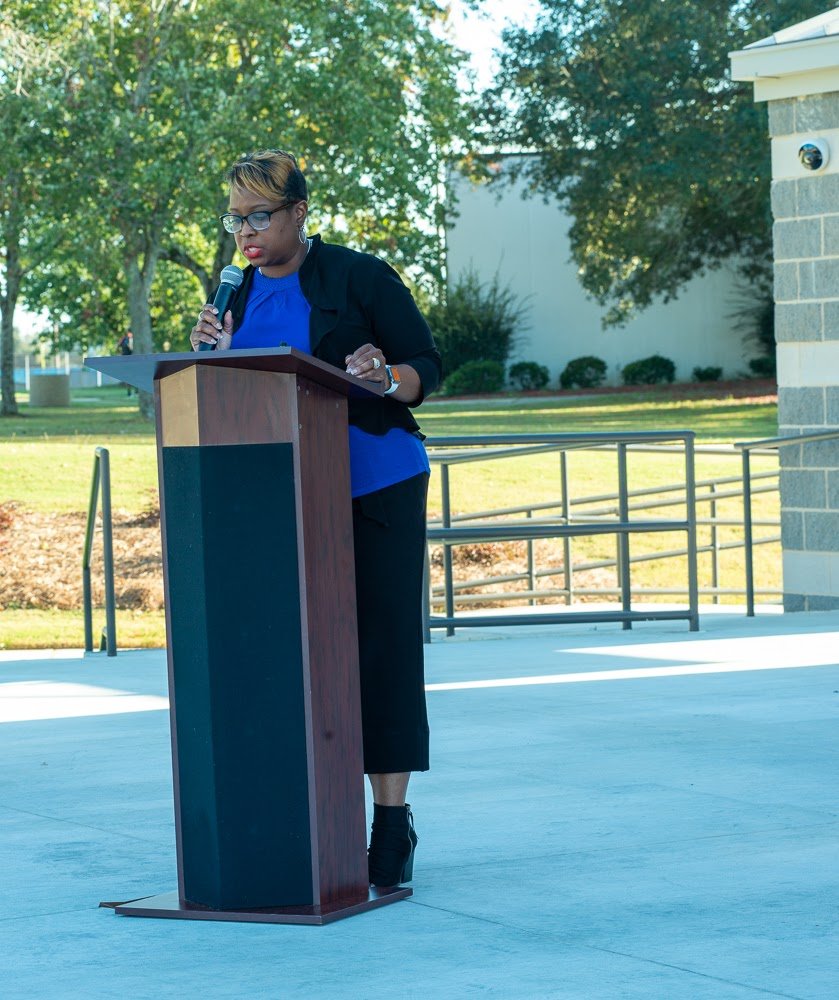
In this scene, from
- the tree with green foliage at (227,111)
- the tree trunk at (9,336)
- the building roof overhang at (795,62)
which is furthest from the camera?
the tree trunk at (9,336)

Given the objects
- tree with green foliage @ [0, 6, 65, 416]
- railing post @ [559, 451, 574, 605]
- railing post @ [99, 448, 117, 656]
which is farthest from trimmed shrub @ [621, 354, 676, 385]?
railing post @ [99, 448, 117, 656]

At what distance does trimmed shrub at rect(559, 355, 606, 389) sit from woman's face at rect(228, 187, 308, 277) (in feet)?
133

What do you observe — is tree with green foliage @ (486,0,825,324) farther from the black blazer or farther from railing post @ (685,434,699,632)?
the black blazer

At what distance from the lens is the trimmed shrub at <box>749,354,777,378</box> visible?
141 feet

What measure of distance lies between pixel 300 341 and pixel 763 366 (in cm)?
4043

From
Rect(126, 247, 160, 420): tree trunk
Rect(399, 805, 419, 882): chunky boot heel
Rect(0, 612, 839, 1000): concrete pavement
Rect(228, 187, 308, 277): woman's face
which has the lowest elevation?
Rect(0, 612, 839, 1000): concrete pavement

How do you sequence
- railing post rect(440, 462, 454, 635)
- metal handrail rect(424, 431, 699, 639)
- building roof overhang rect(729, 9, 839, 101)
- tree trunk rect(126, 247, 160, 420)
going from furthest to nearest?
tree trunk rect(126, 247, 160, 420) → building roof overhang rect(729, 9, 839, 101) → railing post rect(440, 462, 454, 635) → metal handrail rect(424, 431, 699, 639)

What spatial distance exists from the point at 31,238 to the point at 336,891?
102 ft

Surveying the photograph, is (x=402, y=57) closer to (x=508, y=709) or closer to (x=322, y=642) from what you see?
(x=508, y=709)

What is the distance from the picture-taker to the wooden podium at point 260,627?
3.68m

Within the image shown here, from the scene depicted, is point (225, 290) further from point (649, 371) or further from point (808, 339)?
point (649, 371)

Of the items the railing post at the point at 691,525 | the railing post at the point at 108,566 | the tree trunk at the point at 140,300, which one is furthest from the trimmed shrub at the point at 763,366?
the railing post at the point at 108,566

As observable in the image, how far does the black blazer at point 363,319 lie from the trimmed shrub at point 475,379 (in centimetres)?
3786

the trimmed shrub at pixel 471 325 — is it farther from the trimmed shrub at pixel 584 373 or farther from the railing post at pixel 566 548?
the railing post at pixel 566 548
